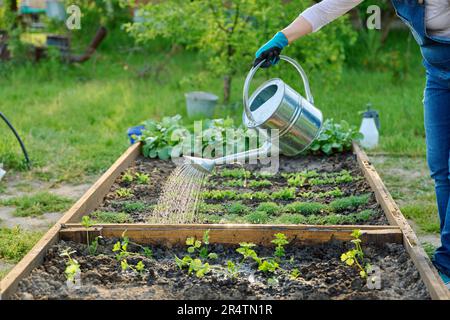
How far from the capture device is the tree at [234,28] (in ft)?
22.0

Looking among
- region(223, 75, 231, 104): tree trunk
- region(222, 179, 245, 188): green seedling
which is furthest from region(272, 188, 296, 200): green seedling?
region(223, 75, 231, 104): tree trunk

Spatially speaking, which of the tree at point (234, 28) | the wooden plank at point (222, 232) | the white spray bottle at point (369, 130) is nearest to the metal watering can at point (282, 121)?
the wooden plank at point (222, 232)

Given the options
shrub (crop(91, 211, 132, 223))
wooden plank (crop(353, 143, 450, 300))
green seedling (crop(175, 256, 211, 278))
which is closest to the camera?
wooden plank (crop(353, 143, 450, 300))

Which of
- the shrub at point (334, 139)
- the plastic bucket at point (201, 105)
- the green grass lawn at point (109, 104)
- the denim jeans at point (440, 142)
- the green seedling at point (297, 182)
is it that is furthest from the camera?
the plastic bucket at point (201, 105)

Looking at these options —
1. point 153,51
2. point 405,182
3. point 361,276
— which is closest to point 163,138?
point 405,182

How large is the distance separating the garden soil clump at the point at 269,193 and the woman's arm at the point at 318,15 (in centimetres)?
103

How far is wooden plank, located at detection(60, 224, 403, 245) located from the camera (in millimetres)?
3213

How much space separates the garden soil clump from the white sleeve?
106 cm

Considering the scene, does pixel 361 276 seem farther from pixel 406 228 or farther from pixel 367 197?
pixel 367 197

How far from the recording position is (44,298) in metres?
2.62

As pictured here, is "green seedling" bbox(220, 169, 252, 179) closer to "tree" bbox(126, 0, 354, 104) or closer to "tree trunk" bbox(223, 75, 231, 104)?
"tree" bbox(126, 0, 354, 104)

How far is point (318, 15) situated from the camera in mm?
3197

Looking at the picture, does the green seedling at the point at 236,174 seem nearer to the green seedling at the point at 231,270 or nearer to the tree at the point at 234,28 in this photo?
the green seedling at the point at 231,270

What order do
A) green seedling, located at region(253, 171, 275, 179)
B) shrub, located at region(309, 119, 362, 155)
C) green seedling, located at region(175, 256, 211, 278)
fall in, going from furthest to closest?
shrub, located at region(309, 119, 362, 155) → green seedling, located at region(253, 171, 275, 179) → green seedling, located at region(175, 256, 211, 278)
